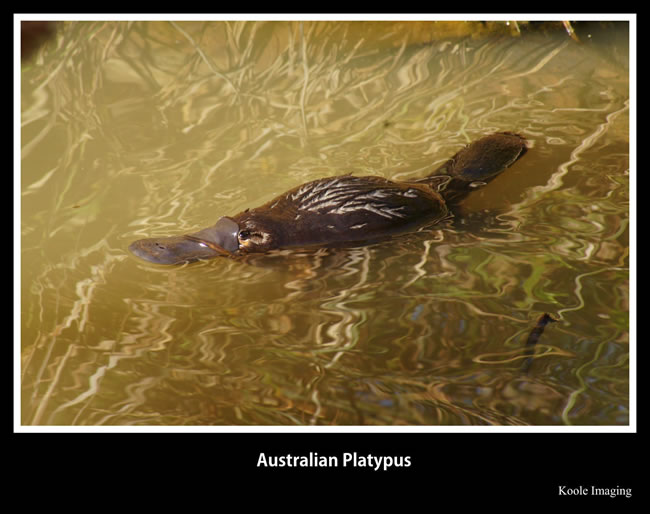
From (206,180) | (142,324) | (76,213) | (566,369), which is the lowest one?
(566,369)

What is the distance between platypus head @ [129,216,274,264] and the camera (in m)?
2.74

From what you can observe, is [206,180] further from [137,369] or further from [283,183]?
[137,369]

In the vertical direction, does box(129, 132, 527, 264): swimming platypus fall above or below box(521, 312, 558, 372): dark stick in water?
above

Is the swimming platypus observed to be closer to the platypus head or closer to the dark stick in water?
the platypus head

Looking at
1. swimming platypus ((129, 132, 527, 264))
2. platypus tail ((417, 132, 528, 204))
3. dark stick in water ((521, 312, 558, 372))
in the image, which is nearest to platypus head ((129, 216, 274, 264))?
Answer: swimming platypus ((129, 132, 527, 264))

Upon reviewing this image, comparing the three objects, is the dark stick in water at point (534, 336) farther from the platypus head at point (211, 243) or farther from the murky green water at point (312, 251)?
the platypus head at point (211, 243)

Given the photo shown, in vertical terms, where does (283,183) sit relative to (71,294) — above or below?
above

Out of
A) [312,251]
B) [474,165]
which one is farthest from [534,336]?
[474,165]

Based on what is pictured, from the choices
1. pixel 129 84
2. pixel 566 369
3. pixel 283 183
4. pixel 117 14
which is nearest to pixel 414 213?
pixel 283 183

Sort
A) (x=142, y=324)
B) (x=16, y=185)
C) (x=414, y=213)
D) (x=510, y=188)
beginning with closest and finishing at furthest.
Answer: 1. (x=142, y=324)
2. (x=16, y=185)
3. (x=414, y=213)
4. (x=510, y=188)

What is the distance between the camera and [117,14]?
2.48 m

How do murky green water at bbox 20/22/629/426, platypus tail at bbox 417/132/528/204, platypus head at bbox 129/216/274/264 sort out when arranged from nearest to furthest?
1. murky green water at bbox 20/22/629/426
2. platypus head at bbox 129/216/274/264
3. platypus tail at bbox 417/132/528/204

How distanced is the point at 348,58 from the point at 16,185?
2.39 metres

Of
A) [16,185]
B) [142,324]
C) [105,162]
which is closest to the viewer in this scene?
[142,324]
